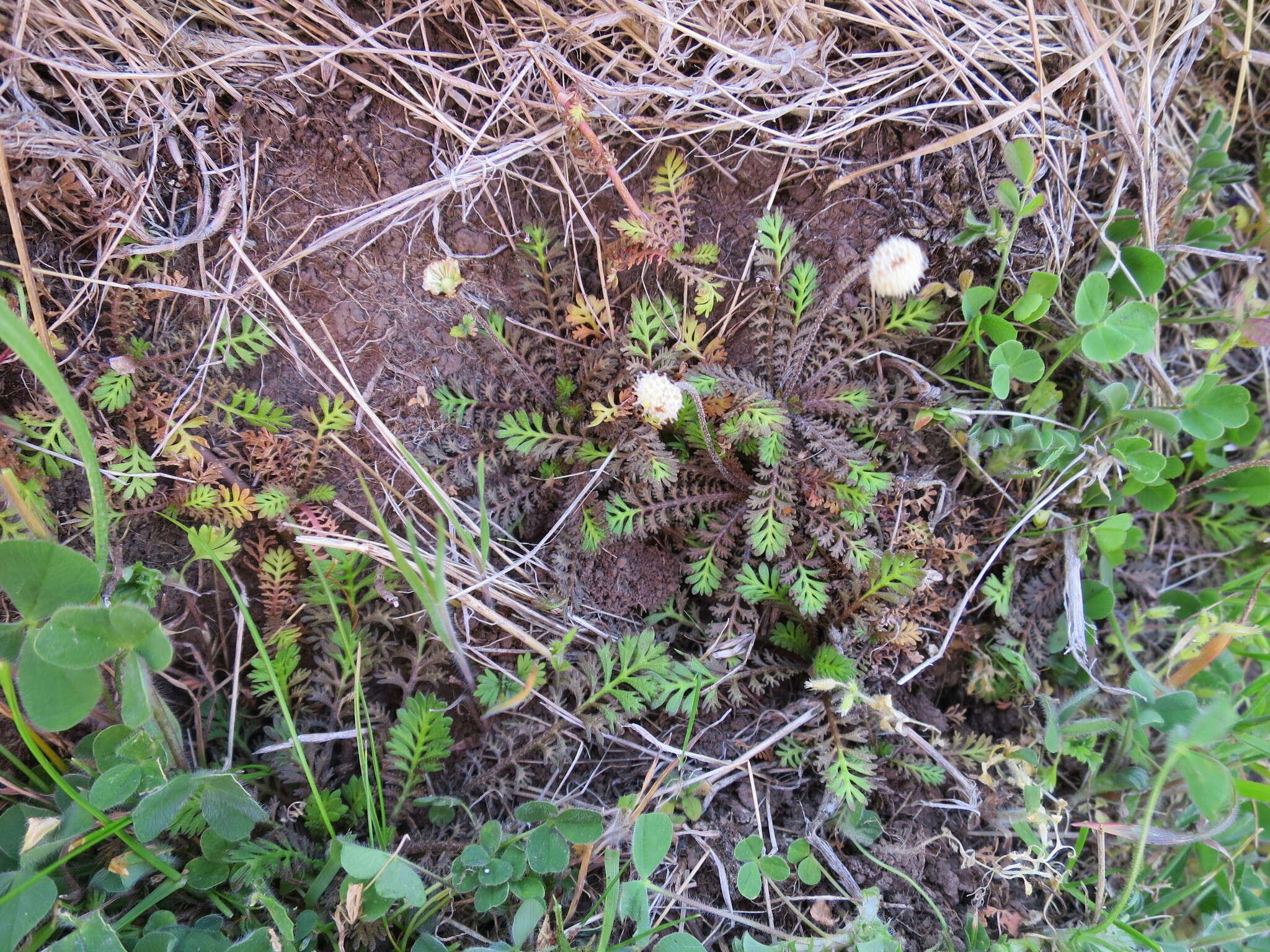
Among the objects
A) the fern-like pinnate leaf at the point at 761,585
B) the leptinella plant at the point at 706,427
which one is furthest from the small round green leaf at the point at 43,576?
the fern-like pinnate leaf at the point at 761,585

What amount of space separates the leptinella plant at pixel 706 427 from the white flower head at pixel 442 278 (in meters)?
0.12

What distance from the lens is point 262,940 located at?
1.41 m

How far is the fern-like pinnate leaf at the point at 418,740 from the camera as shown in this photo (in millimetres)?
1699

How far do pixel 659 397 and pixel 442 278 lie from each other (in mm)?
681

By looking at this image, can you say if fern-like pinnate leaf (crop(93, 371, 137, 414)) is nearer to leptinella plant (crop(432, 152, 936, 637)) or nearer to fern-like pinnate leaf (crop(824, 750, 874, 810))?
leptinella plant (crop(432, 152, 936, 637))

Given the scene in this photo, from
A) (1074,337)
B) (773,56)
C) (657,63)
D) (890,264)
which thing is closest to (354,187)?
(657,63)

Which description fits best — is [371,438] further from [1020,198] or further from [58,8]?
[1020,198]

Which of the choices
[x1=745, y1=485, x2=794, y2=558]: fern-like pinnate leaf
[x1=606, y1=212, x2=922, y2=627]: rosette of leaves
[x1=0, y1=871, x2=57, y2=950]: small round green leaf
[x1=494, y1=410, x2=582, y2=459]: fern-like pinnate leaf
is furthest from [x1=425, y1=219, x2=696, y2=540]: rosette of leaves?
[x1=0, y1=871, x2=57, y2=950]: small round green leaf

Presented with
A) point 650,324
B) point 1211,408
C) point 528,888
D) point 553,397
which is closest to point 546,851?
point 528,888

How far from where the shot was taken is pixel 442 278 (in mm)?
1925

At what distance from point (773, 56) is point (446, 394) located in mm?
1250

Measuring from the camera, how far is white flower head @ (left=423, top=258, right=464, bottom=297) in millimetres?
1925

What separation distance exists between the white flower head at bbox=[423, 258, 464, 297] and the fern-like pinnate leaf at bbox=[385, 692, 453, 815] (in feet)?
3.44

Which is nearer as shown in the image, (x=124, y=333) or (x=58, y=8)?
(x=58, y=8)
